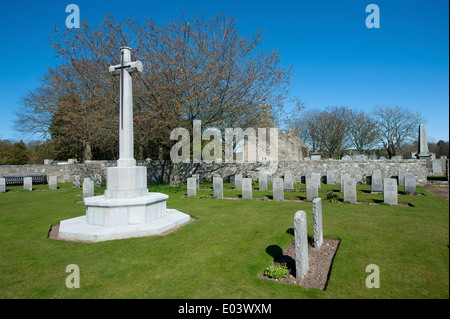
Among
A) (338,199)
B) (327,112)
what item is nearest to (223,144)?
(338,199)

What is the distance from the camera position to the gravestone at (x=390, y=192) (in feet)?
32.4

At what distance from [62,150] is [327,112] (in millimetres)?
33951

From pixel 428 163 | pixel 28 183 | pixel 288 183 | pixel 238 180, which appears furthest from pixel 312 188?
pixel 28 183

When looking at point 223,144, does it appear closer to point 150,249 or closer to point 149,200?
point 149,200

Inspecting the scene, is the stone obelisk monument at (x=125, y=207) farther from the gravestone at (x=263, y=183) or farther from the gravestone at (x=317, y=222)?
the gravestone at (x=263, y=183)

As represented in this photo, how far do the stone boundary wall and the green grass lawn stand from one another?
31.6 feet

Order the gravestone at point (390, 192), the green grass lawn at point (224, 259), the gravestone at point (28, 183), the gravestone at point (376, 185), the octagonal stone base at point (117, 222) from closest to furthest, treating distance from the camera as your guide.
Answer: the green grass lawn at point (224, 259) → the octagonal stone base at point (117, 222) → the gravestone at point (390, 192) → the gravestone at point (376, 185) → the gravestone at point (28, 183)

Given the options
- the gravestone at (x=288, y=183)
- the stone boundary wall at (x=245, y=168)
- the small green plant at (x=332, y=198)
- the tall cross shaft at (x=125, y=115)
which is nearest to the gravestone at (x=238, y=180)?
the gravestone at (x=288, y=183)

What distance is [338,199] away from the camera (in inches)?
441

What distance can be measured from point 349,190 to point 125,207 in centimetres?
906

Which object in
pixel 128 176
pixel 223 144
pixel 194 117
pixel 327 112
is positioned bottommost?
pixel 128 176

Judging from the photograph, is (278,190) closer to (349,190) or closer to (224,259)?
(349,190)

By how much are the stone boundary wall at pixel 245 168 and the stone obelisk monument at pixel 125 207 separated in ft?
31.9

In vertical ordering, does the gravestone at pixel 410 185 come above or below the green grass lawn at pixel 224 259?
above
